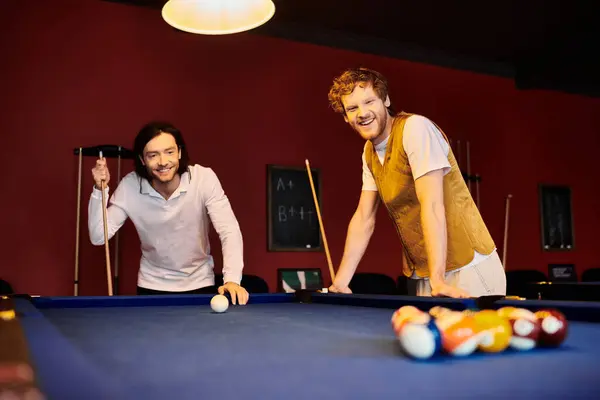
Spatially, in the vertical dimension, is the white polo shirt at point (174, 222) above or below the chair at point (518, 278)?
above

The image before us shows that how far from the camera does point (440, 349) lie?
3.02 feet

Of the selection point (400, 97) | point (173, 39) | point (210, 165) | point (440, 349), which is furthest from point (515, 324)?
point (400, 97)

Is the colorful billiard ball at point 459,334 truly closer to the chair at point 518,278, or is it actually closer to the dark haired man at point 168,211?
the dark haired man at point 168,211

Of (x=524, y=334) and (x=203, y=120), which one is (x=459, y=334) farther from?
(x=203, y=120)

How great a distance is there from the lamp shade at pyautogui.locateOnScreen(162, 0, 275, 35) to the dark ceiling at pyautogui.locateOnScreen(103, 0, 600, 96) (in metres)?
2.07

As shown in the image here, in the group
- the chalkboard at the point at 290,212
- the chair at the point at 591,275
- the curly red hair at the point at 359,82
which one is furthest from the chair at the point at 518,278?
the curly red hair at the point at 359,82

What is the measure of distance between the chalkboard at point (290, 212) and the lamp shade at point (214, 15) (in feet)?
7.29

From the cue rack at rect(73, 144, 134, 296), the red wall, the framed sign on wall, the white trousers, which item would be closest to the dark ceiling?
the red wall

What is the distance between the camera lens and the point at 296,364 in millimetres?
891

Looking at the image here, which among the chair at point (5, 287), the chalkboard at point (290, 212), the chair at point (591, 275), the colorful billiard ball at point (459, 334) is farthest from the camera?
the chair at point (591, 275)

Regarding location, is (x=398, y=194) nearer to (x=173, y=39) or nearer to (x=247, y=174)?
(x=247, y=174)

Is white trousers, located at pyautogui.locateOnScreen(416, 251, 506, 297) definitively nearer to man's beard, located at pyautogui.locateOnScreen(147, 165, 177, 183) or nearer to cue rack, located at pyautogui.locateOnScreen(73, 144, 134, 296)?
man's beard, located at pyautogui.locateOnScreen(147, 165, 177, 183)

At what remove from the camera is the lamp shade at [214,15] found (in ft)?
7.77

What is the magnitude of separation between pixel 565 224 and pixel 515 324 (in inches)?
217
